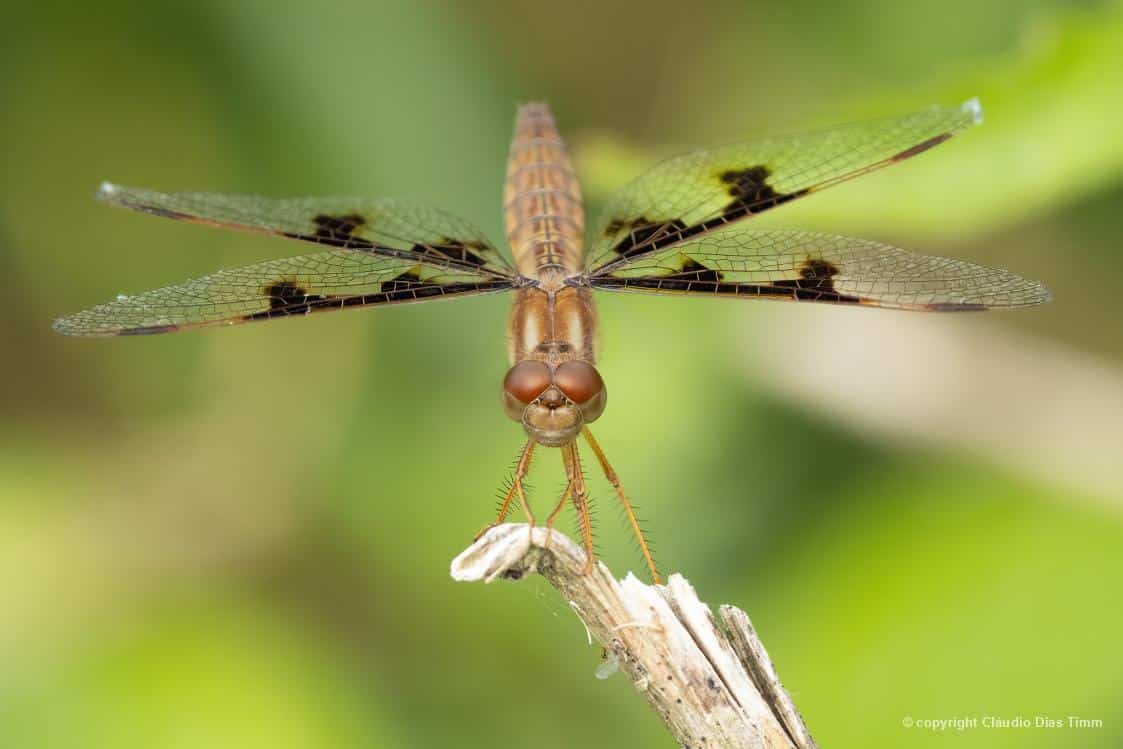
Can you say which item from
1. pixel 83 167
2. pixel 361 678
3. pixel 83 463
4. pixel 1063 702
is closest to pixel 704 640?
pixel 1063 702

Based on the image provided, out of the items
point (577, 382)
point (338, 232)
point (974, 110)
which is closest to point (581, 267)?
point (338, 232)

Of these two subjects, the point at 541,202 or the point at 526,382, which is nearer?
the point at 526,382

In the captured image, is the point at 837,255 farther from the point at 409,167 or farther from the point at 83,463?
the point at 83,463

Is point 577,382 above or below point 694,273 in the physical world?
below

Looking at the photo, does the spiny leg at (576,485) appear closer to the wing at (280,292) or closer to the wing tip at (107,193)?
the wing at (280,292)

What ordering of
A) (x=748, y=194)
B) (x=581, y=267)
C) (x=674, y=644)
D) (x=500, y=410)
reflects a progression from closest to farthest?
(x=674, y=644), (x=748, y=194), (x=581, y=267), (x=500, y=410)

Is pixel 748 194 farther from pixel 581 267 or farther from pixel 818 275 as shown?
pixel 581 267

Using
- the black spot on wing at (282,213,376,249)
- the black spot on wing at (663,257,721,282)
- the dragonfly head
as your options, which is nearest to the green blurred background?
the black spot on wing at (663,257,721,282)
